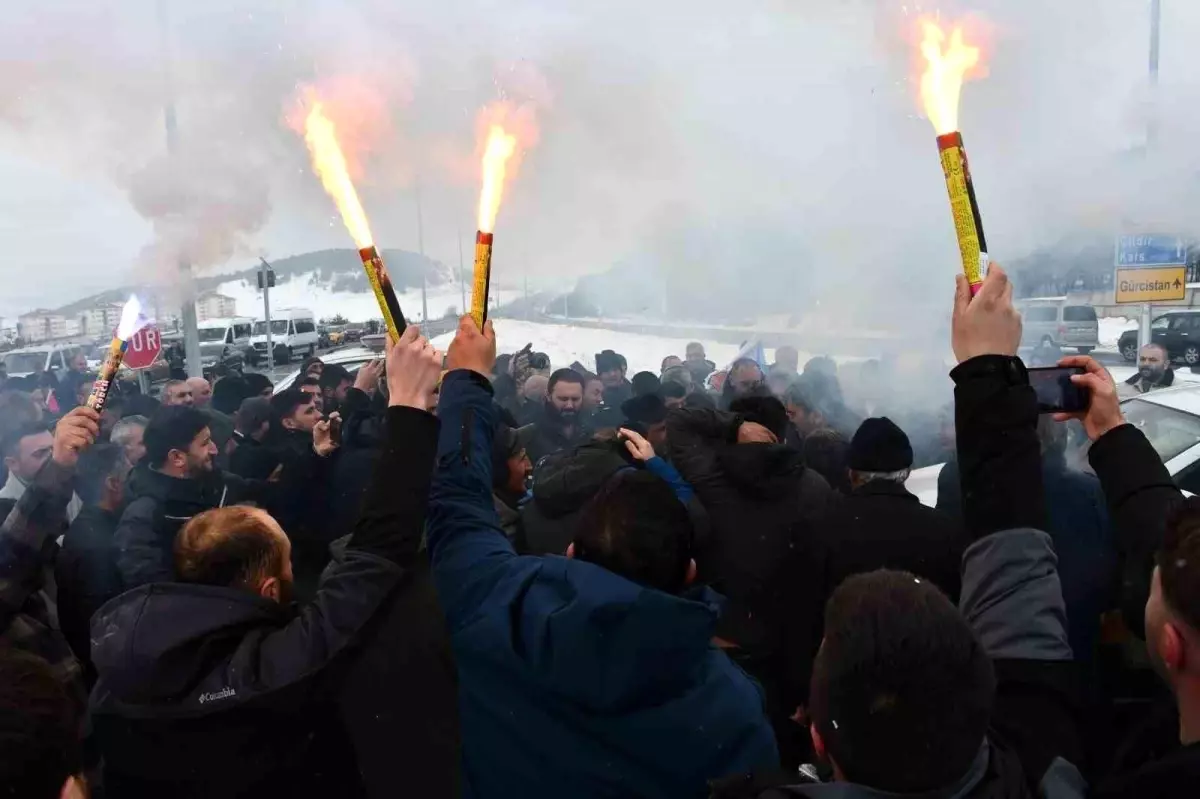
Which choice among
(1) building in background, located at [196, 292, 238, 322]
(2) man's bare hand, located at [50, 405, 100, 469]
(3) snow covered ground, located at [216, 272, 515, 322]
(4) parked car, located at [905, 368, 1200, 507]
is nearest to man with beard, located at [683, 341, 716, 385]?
(4) parked car, located at [905, 368, 1200, 507]

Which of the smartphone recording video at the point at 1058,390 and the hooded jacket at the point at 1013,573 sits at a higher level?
the smartphone recording video at the point at 1058,390

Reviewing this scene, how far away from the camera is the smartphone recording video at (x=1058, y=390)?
1.93m

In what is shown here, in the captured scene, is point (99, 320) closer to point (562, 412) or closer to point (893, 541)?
point (562, 412)

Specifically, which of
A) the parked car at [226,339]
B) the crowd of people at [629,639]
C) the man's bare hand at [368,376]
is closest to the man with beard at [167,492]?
the crowd of people at [629,639]

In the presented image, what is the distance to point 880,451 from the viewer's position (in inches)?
115

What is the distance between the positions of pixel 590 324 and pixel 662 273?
16.2 ft

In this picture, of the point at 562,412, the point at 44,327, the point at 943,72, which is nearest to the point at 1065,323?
the point at 562,412

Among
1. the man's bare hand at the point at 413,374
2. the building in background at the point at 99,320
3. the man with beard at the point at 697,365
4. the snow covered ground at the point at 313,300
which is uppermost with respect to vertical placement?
the snow covered ground at the point at 313,300

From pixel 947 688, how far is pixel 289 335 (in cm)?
Result: 2923

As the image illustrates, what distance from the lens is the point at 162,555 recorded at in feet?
9.77

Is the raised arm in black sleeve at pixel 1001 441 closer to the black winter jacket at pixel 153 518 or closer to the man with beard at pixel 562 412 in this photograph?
the black winter jacket at pixel 153 518

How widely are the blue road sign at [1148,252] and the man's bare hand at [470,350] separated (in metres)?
7.52

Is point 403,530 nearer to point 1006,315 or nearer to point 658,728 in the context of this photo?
point 658,728

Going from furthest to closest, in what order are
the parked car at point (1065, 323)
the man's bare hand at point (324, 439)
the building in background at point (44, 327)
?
the parked car at point (1065, 323), the building in background at point (44, 327), the man's bare hand at point (324, 439)
